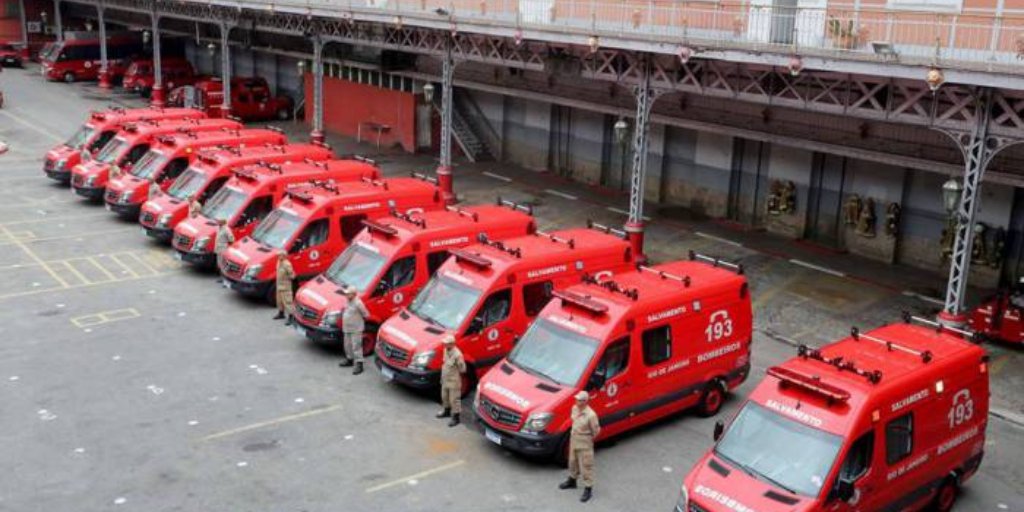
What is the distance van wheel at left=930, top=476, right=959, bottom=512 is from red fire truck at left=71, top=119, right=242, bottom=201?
73.1 ft

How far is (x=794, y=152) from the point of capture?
2556 centimetres

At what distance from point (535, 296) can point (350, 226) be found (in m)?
5.69

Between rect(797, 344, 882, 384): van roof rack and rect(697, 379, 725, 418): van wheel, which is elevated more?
rect(797, 344, 882, 384): van roof rack

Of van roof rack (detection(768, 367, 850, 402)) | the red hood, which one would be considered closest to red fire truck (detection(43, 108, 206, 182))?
the red hood

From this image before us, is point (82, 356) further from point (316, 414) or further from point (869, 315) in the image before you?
point (869, 315)

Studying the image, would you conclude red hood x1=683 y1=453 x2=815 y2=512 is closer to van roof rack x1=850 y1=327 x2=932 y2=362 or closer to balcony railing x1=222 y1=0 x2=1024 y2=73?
van roof rack x1=850 y1=327 x2=932 y2=362

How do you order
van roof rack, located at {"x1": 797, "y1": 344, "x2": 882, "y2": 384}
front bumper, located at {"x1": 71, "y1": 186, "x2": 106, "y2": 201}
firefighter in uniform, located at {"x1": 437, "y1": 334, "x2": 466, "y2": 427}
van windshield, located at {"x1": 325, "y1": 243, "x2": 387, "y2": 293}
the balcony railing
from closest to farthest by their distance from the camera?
van roof rack, located at {"x1": 797, "y1": 344, "x2": 882, "y2": 384}
firefighter in uniform, located at {"x1": 437, "y1": 334, "x2": 466, "y2": 427}
the balcony railing
van windshield, located at {"x1": 325, "y1": 243, "x2": 387, "y2": 293}
front bumper, located at {"x1": 71, "y1": 186, "x2": 106, "y2": 201}

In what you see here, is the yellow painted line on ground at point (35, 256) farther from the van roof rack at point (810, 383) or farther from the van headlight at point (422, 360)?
the van roof rack at point (810, 383)

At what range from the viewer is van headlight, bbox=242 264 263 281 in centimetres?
1992

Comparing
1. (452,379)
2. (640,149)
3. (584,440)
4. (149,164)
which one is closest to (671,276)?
(452,379)

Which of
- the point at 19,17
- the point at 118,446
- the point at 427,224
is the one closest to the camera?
the point at 118,446

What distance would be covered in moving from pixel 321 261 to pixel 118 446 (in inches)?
278

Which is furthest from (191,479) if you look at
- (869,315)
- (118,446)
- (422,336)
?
(869,315)

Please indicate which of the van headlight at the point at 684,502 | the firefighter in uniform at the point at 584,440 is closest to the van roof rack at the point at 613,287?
the firefighter in uniform at the point at 584,440
